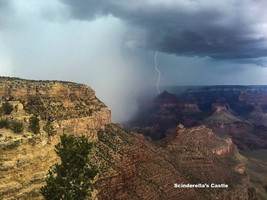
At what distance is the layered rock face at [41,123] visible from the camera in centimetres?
3225

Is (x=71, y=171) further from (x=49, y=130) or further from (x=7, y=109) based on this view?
(x=7, y=109)

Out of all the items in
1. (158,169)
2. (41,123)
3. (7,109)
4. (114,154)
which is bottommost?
(158,169)

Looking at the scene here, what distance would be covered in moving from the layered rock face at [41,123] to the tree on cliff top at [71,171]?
104 centimetres

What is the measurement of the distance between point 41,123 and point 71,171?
7.30 m

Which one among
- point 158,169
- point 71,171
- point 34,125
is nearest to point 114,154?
point 158,169

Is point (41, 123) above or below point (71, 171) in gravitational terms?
above

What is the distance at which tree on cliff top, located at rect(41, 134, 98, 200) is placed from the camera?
35.5 meters

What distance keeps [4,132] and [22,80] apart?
43.1m

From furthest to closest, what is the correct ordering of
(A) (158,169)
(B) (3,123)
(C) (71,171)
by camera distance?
(A) (158,169) → (C) (71,171) → (B) (3,123)

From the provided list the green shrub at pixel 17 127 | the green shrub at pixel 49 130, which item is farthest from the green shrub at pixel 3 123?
the green shrub at pixel 49 130

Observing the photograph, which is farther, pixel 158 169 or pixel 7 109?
pixel 158 169

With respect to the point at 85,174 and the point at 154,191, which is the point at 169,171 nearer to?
the point at 154,191

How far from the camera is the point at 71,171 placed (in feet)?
124

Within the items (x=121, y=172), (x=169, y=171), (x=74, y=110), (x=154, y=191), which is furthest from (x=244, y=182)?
(x=74, y=110)
